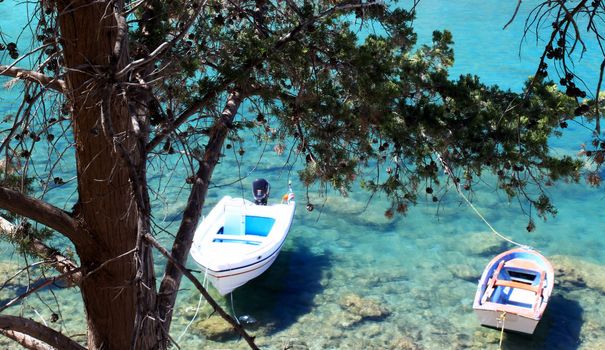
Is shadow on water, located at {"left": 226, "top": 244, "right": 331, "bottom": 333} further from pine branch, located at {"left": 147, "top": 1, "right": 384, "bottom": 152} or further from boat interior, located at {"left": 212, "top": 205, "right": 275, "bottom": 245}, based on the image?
pine branch, located at {"left": 147, "top": 1, "right": 384, "bottom": 152}

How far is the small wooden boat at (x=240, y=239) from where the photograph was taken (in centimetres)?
952

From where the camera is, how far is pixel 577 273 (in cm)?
1058

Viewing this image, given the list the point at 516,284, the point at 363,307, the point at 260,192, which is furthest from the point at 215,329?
the point at 516,284

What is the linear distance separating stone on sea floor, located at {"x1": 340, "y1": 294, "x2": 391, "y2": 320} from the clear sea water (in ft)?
0.11

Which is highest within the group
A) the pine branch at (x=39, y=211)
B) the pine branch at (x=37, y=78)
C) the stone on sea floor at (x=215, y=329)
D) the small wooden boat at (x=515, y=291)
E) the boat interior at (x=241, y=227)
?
the pine branch at (x=37, y=78)

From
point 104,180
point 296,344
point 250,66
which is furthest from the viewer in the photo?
point 296,344

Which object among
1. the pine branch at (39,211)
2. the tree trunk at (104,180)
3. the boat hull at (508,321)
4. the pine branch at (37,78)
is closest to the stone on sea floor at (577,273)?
the boat hull at (508,321)

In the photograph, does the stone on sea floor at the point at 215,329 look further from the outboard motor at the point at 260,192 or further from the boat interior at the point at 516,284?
the boat interior at the point at 516,284

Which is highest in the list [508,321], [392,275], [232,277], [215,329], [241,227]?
[241,227]

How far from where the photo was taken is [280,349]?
8.71m

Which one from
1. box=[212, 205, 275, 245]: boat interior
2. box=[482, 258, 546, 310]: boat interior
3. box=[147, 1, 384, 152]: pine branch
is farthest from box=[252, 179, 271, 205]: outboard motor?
box=[147, 1, 384, 152]: pine branch

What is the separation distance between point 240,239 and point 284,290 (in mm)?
1005

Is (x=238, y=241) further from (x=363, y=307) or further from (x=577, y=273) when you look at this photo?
(x=577, y=273)

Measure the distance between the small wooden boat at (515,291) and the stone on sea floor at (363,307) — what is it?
129cm
